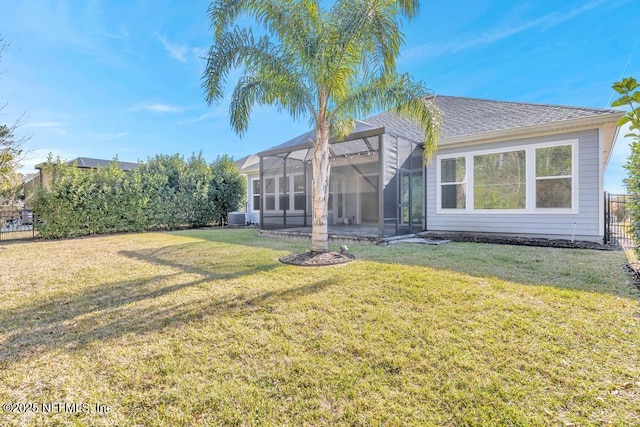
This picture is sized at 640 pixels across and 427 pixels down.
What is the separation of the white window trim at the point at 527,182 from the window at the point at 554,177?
87 millimetres

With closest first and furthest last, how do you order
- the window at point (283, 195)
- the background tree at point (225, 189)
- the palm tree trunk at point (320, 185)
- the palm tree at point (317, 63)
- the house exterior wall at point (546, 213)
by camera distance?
the palm tree at point (317, 63), the palm tree trunk at point (320, 185), the house exterior wall at point (546, 213), the window at point (283, 195), the background tree at point (225, 189)

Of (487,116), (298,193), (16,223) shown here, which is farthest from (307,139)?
(16,223)

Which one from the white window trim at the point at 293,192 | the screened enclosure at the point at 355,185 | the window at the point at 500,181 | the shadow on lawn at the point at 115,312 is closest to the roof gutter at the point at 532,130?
the window at the point at 500,181

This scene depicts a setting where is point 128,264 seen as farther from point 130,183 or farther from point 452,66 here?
point 452,66

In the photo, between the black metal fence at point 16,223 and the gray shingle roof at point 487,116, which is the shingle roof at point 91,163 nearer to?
the black metal fence at point 16,223

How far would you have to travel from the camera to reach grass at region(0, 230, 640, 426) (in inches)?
70.8

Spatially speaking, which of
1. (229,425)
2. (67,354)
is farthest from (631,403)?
(67,354)

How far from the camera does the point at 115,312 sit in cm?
337

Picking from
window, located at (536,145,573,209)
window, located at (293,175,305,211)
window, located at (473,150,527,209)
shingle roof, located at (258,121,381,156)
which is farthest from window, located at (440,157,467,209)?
window, located at (293,175,305,211)

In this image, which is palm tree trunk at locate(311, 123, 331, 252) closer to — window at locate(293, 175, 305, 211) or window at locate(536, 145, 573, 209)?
window at locate(293, 175, 305, 211)

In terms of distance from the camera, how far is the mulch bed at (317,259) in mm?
5599

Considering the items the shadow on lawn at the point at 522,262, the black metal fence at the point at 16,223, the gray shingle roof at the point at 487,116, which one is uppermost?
the gray shingle roof at the point at 487,116

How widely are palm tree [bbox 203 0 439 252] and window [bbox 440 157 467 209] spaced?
324cm

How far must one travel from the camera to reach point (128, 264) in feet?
19.5
